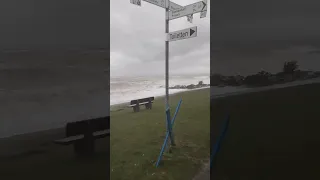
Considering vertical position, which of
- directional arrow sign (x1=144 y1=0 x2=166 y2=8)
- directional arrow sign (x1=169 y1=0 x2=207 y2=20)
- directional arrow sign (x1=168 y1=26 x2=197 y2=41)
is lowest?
directional arrow sign (x1=168 y1=26 x2=197 y2=41)

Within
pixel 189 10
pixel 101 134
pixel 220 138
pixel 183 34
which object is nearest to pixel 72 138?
pixel 101 134

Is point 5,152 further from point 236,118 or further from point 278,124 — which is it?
point 278,124

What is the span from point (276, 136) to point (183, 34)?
1412 mm

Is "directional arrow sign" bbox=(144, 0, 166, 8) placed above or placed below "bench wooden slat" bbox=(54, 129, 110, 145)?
above

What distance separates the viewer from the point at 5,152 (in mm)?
1024

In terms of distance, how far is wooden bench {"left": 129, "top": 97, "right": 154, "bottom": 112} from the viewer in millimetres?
2834

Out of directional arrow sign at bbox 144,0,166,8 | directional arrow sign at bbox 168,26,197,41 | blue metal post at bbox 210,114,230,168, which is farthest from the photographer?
directional arrow sign at bbox 144,0,166,8

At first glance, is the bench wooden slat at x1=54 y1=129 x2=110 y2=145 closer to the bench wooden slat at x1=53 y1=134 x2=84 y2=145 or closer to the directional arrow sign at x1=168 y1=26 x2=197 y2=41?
the bench wooden slat at x1=53 y1=134 x2=84 y2=145

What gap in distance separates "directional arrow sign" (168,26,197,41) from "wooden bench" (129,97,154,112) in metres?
0.87

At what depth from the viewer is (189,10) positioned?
245cm

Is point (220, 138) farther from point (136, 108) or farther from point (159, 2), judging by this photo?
point (159, 2)

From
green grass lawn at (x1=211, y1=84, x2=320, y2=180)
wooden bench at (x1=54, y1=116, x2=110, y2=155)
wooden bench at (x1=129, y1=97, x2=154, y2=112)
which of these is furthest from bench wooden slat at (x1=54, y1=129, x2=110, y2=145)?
wooden bench at (x1=129, y1=97, x2=154, y2=112)

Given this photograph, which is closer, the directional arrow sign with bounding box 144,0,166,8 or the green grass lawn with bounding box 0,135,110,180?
the green grass lawn with bounding box 0,135,110,180

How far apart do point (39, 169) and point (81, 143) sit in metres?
0.25
